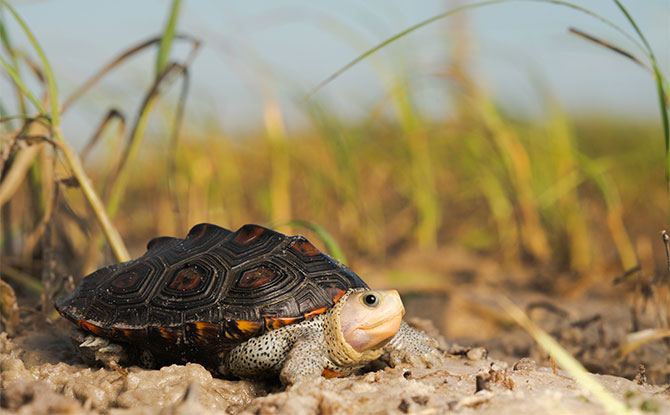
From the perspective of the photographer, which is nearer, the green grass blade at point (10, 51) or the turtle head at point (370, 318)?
the turtle head at point (370, 318)

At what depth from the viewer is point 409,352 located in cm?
216

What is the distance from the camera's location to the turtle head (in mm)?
1949

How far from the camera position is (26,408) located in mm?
1505

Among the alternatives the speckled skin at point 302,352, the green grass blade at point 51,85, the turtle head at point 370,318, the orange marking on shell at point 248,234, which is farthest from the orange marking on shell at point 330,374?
the green grass blade at point 51,85

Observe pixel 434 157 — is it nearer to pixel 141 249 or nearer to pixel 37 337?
pixel 141 249

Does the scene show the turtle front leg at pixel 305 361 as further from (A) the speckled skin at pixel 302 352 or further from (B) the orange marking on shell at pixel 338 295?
(B) the orange marking on shell at pixel 338 295

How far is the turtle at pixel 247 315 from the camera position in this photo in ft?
6.38

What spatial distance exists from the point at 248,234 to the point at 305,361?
535 millimetres

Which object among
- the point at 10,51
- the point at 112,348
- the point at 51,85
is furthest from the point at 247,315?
the point at 10,51

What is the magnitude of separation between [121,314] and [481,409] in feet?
4.00

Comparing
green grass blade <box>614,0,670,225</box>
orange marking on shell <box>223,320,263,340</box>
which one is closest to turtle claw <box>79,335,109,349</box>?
orange marking on shell <box>223,320,263,340</box>

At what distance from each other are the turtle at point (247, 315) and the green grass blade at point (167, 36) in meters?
1.19

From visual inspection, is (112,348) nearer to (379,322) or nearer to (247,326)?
(247,326)

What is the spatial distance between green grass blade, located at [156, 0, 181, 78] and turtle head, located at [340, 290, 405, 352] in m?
1.67
